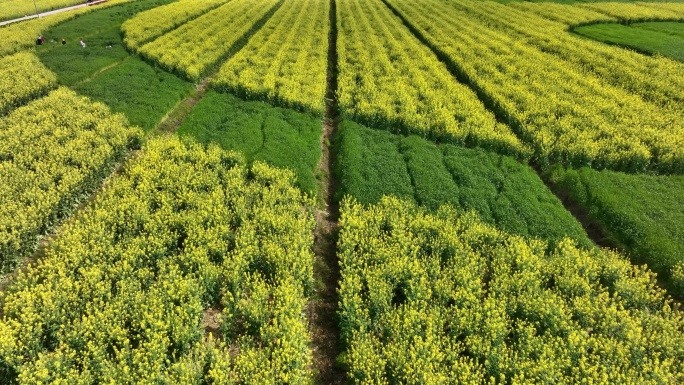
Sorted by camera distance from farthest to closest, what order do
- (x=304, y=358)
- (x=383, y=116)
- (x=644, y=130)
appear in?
(x=383, y=116), (x=644, y=130), (x=304, y=358)

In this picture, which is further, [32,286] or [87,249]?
[87,249]

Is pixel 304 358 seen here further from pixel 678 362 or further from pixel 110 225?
Answer: pixel 678 362

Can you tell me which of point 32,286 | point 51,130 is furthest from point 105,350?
point 51,130

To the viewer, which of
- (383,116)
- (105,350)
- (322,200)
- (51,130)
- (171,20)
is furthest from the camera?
(171,20)

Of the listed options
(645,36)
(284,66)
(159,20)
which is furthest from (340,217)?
(645,36)

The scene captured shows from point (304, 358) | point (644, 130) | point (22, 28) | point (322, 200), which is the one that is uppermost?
point (22, 28)

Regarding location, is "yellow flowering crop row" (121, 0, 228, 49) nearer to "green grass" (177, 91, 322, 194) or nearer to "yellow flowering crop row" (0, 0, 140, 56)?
"yellow flowering crop row" (0, 0, 140, 56)

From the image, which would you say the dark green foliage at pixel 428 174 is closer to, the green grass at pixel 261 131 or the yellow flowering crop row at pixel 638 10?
the green grass at pixel 261 131
